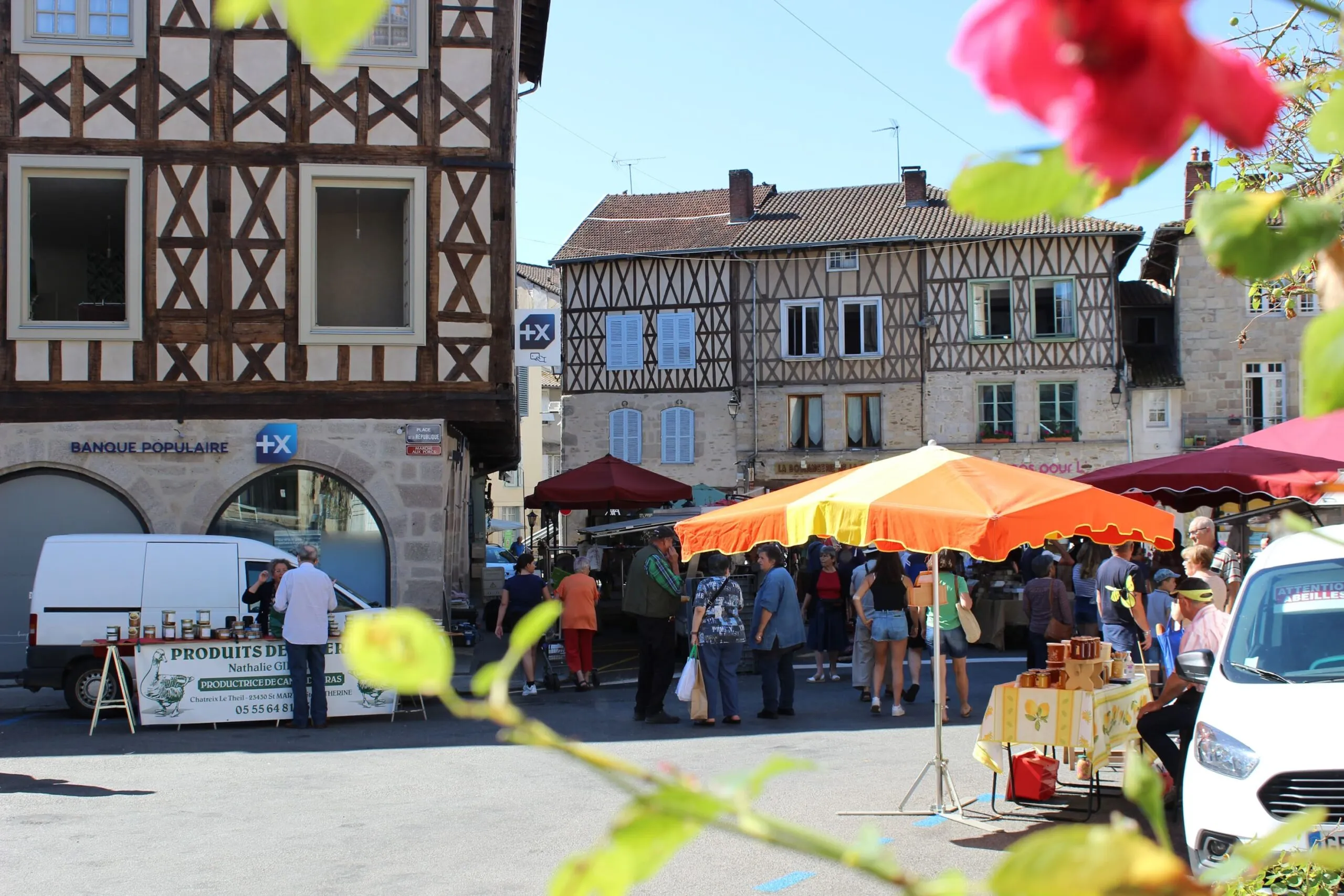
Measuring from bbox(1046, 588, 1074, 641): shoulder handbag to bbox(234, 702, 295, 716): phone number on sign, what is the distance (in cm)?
710

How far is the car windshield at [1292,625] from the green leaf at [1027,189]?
19.8ft

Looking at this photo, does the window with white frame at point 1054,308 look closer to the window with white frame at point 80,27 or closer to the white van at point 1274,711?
the window with white frame at point 80,27

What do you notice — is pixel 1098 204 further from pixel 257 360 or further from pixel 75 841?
pixel 257 360

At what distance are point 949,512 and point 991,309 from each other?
31.1 m

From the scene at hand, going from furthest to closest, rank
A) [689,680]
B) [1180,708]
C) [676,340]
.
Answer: [676,340]
[689,680]
[1180,708]

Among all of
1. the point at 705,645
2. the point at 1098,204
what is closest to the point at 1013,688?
Result: the point at 705,645

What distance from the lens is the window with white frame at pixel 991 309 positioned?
37.3 meters

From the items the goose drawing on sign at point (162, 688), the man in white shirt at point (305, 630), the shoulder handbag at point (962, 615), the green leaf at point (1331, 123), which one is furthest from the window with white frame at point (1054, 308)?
the green leaf at point (1331, 123)

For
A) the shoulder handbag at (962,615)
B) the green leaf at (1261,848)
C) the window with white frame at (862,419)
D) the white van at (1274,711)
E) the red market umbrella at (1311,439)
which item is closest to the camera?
the green leaf at (1261,848)

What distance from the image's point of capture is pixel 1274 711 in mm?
5902

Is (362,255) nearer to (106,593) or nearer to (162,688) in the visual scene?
(106,593)

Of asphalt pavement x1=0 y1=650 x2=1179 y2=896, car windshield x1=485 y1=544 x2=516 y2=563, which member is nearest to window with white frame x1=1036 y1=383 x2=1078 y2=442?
car windshield x1=485 y1=544 x2=516 y2=563

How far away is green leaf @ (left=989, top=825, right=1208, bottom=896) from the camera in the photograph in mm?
676

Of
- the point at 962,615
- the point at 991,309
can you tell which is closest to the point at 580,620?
the point at 962,615
